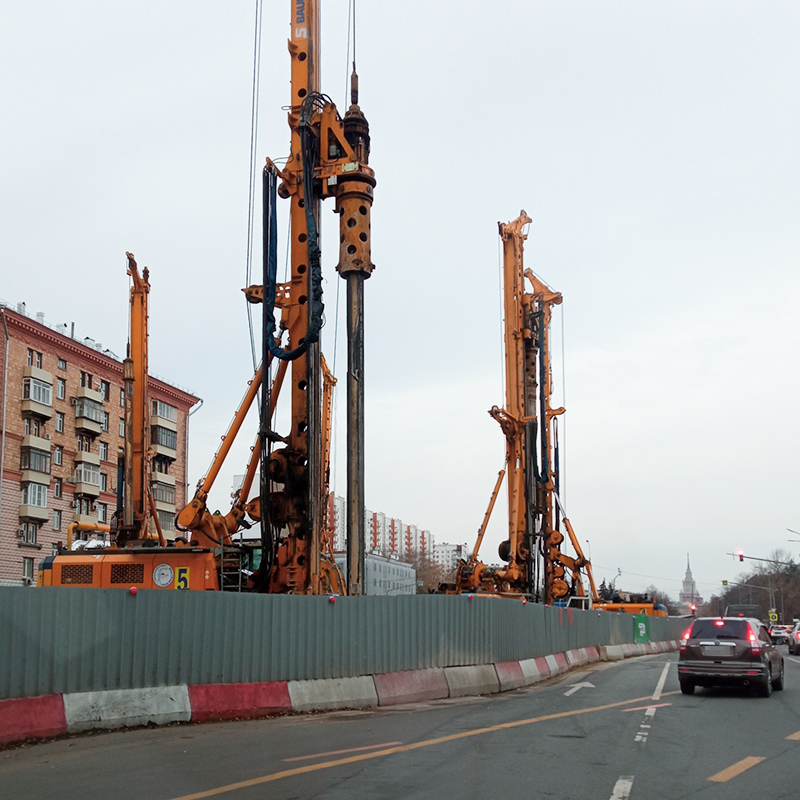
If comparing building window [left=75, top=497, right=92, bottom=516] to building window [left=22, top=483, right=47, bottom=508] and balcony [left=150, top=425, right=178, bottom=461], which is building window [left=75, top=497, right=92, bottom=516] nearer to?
building window [left=22, top=483, right=47, bottom=508]

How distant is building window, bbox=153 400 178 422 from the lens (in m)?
70.1

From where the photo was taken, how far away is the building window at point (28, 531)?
5603 centimetres

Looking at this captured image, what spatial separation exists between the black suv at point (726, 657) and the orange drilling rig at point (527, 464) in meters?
15.6

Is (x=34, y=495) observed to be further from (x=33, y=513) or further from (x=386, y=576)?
(x=386, y=576)

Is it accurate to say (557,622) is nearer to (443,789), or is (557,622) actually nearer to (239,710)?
(239,710)

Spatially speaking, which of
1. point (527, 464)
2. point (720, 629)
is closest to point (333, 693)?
point (720, 629)

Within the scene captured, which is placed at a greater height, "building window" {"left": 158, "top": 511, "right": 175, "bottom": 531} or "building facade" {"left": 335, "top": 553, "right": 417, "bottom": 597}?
"building window" {"left": 158, "top": 511, "right": 175, "bottom": 531}

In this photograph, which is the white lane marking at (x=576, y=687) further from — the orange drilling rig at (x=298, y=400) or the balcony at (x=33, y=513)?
the balcony at (x=33, y=513)

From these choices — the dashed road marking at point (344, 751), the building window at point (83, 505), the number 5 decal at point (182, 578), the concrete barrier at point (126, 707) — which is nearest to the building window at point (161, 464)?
the building window at point (83, 505)

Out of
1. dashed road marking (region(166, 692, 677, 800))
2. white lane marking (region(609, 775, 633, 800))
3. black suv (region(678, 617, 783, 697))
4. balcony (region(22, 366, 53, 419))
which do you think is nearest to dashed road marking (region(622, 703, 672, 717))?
dashed road marking (region(166, 692, 677, 800))

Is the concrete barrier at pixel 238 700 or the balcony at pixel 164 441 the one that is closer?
the concrete barrier at pixel 238 700

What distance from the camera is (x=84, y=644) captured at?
35.6 feet

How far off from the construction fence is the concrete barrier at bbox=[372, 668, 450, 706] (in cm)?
14

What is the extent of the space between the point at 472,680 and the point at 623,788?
9.44 metres
